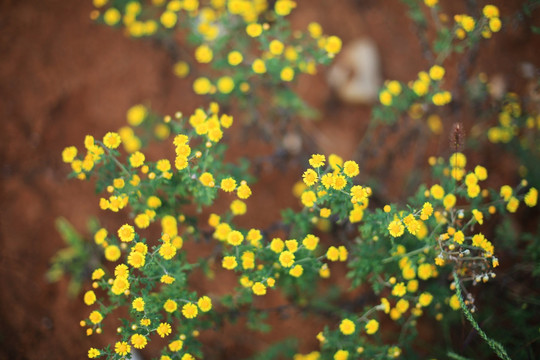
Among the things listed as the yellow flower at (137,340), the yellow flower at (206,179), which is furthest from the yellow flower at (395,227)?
the yellow flower at (137,340)

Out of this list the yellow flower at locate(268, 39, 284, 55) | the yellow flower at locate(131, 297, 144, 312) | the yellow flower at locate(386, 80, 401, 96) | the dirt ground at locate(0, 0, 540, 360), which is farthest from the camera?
the dirt ground at locate(0, 0, 540, 360)

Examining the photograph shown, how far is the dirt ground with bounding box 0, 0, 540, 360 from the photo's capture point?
3.23 meters

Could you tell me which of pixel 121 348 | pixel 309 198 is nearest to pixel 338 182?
pixel 309 198

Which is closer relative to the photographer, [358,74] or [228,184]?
[228,184]

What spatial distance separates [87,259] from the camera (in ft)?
10.8

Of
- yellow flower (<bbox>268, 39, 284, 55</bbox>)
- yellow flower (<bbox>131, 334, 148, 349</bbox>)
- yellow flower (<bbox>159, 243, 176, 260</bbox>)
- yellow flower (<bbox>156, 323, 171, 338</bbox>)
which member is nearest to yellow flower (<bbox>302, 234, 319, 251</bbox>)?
yellow flower (<bbox>159, 243, 176, 260</bbox>)

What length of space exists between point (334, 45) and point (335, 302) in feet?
6.24

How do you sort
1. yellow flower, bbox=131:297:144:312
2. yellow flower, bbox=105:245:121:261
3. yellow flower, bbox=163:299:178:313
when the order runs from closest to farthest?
yellow flower, bbox=131:297:144:312, yellow flower, bbox=163:299:178:313, yellow flower, bbox=105:245:121:261

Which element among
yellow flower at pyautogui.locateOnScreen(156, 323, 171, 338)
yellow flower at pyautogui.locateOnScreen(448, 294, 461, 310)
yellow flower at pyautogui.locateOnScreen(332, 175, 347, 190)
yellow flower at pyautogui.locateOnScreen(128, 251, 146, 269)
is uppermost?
yellow flower at pyautogui.locateOnScreen(332, 175, 347, 190)

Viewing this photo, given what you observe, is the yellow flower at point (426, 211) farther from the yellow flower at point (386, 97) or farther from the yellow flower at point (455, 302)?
the yellow flower at point (386, 97)

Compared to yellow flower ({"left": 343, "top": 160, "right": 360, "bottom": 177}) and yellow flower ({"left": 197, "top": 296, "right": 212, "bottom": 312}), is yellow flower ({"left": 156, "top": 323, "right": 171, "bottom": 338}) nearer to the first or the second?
yellow flower ({"left": 197, "top": 296, "right": 212, "bottom": 312})

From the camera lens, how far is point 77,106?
12.0 ft

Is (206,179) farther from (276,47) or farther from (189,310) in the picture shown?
(276,47)

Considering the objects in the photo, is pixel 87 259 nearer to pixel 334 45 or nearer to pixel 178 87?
pixel 178 87
